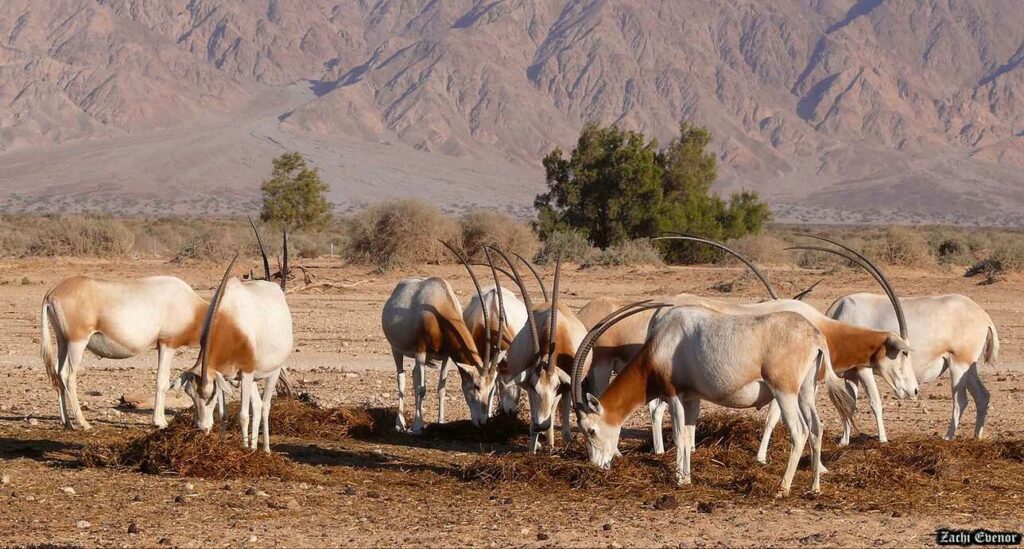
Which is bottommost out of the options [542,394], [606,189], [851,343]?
[542,394]

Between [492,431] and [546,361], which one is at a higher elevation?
[546,361]

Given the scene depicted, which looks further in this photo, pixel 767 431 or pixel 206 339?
pixel 767 431

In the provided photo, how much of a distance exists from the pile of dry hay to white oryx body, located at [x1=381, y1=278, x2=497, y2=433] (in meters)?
1.54

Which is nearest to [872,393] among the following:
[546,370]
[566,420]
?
[566,420]

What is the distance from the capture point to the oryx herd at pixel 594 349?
29.7ft

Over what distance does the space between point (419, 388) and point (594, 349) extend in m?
1.96

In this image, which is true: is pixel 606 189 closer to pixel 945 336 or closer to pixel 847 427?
pixel 945 336

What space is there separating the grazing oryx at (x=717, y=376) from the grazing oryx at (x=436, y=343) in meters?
2.19

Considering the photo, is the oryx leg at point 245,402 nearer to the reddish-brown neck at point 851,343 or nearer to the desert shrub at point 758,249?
the reddish-brown neck at point 851,343

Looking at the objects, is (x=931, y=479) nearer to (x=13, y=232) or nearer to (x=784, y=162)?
(x=13, y=232)

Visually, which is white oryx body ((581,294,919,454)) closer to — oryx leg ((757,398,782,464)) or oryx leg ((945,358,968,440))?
oryx leg ((757,398,782,464))

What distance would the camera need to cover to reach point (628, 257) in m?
38.8

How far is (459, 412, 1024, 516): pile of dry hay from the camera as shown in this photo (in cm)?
900

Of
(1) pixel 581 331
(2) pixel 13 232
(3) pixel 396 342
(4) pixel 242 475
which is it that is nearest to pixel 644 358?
(1) pixel 581 331
